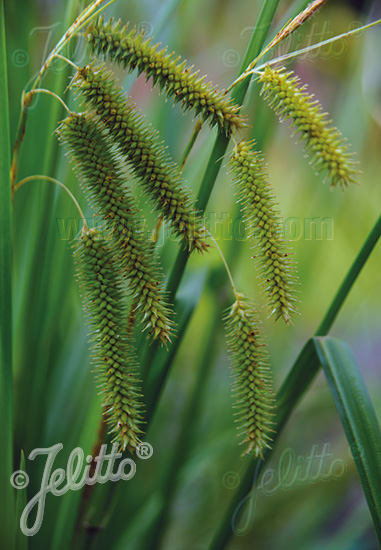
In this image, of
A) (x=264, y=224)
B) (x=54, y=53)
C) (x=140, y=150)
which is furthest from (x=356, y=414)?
(x=54, y=53)

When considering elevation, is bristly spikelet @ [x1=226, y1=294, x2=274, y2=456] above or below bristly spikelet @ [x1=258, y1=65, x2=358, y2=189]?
below

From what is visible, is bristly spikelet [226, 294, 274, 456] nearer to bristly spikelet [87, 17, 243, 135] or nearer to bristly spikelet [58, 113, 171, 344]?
bristly spikelet [58, 113, 171, 344]

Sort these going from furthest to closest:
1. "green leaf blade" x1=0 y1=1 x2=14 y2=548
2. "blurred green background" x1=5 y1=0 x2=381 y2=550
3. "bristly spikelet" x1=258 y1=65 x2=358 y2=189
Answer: "blurred green background" x1=5 y1=0 x2=381 y2=550
"green leaf blade" x1=0 y1=1 x2=14 y2=548
"bristly spikelet" x1=258 y1=65 x2=358 y2=189

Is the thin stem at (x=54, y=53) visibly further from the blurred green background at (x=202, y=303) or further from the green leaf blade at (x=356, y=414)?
the green leaf blade at (x=356, y=414)

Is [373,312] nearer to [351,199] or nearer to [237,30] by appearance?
[351,199]

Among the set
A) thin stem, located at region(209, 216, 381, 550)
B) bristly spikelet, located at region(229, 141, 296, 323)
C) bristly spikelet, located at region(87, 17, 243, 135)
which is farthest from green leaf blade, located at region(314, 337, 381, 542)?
bristly spikelet, located at region(87, 17, 243, 135)

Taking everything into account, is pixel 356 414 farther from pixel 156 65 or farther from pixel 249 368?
pixel 156 65

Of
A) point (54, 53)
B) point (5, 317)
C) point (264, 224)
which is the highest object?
point (54, 53)
